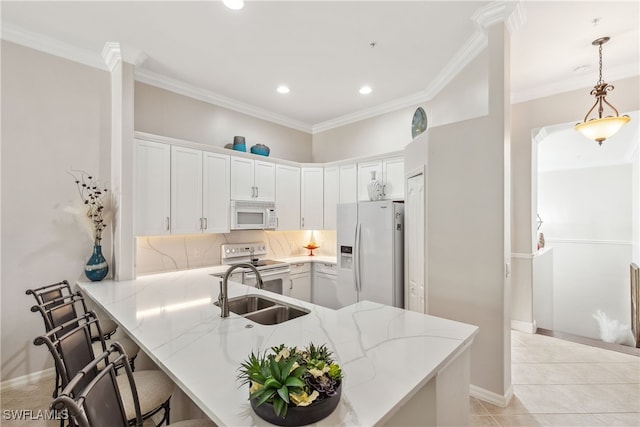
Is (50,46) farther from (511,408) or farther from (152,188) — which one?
(511,408)

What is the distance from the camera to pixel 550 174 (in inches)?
261

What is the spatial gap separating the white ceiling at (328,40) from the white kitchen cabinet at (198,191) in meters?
0.93

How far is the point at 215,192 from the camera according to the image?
3.60 meters

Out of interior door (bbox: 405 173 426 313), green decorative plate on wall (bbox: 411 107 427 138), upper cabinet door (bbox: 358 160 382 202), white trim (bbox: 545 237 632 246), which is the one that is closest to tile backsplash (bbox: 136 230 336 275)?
upper cabinet door (bbox: 358 160 382 202)

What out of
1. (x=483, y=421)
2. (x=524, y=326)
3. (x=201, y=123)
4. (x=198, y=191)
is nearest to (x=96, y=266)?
(x=198, y=191)

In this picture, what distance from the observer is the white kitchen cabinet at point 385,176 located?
3807 millimetres

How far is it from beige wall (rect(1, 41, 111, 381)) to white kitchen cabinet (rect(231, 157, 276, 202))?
1451mm

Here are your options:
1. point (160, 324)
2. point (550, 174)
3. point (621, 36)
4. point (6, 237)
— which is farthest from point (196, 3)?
point (550, 174)

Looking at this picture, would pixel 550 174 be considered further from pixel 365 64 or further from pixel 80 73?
pixel 80 73

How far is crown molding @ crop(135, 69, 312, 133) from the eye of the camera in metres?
3.29

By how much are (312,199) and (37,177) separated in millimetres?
3154

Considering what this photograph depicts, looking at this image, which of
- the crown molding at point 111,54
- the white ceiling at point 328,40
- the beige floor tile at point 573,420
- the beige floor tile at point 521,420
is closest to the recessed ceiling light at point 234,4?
the white ceiling at point 328,40

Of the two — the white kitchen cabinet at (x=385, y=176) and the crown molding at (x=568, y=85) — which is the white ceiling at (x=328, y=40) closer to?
the crown molding at (x=568, y=85)

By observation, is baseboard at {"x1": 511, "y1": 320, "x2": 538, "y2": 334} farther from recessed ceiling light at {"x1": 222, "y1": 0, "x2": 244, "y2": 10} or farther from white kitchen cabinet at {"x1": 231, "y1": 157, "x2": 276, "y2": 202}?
recessed ceiling light at {"x1": 222, "y1": 0, "x2": 244, "y2": 10}
